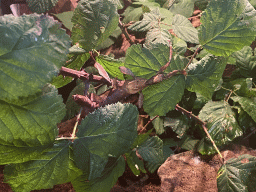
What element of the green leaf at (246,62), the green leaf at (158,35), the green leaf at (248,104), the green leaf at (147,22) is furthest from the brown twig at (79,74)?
the green leaf at (246,62)

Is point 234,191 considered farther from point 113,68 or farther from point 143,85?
point 113,68

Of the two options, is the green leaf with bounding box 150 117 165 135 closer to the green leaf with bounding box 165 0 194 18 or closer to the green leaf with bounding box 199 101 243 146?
the green leaf with bounding box 199 101 243 146

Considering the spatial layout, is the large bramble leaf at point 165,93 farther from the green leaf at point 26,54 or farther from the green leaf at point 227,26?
the green leaf at point 26,54

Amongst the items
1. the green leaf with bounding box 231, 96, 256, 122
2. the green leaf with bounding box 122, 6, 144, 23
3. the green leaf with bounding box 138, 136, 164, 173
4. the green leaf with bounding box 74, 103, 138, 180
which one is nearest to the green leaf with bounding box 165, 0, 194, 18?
the green leaf with bounding box 122, 6, 144, 23

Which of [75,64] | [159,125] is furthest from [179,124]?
[75,64]

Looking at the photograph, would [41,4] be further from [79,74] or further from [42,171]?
[42,171]
